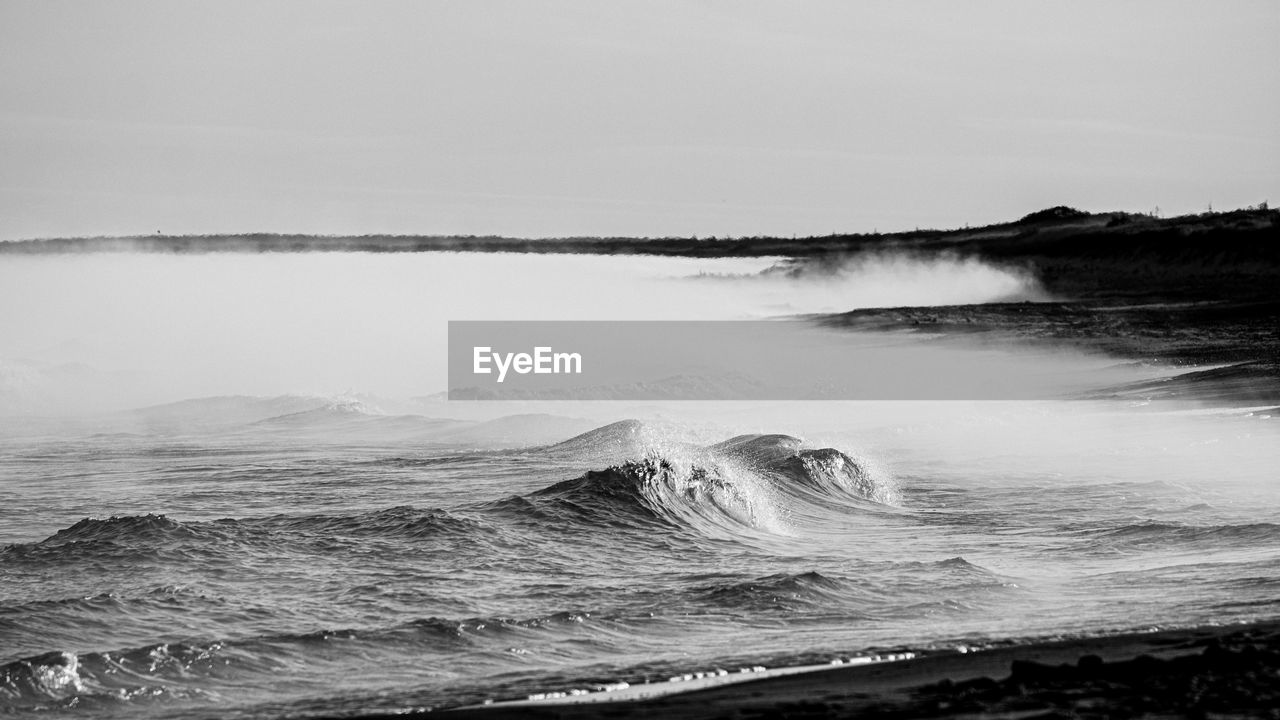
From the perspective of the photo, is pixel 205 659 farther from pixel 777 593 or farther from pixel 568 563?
pixel 568 563

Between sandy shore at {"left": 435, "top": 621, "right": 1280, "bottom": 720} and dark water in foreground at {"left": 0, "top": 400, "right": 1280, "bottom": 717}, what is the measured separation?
2.28 ft

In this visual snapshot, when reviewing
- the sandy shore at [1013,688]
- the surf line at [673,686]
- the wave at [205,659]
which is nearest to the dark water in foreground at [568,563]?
the wave at [205,659]

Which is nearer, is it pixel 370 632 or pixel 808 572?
pixel 370 632

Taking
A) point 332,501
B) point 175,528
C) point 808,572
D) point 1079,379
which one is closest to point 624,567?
point 808,572

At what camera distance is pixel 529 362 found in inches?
3059

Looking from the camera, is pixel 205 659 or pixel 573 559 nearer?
pixel 205 659

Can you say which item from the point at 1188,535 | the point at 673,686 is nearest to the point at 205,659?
the point at 673,686

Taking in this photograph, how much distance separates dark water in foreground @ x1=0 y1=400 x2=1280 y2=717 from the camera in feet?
41.4

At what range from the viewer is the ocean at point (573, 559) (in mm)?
12609

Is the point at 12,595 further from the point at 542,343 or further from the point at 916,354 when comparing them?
the point at 542,343

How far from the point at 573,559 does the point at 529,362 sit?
59.4 metres

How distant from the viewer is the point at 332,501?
23641 millimetres

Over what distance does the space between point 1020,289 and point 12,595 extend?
289 ft

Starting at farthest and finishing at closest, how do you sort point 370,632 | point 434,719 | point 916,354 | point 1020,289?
point 1020,289 < point 916,354 < point 370,632 < point 434,719
